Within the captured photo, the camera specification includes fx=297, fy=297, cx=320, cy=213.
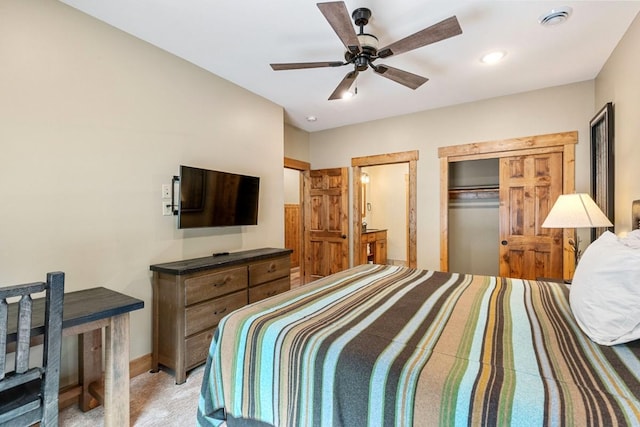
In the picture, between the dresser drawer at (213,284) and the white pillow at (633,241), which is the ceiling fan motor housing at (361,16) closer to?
the white pillow at (633,241)

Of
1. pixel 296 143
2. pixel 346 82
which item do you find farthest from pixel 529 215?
pixel 296 143

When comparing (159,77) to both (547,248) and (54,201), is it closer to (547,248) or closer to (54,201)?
(54,201)


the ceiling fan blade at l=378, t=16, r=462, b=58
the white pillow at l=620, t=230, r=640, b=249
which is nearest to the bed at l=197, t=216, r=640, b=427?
the white pillow at l=620, t=230, r=640, b=249

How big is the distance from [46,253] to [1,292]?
1.15 m

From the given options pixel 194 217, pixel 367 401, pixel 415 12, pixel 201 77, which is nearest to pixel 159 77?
pixel 201 77

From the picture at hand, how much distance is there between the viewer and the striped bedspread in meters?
0.83

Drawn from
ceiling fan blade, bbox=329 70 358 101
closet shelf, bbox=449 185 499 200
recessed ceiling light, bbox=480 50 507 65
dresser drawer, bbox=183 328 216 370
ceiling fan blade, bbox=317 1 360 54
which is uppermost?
recessed ceiling light, bbox=480 50 507 65

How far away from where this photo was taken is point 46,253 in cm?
194

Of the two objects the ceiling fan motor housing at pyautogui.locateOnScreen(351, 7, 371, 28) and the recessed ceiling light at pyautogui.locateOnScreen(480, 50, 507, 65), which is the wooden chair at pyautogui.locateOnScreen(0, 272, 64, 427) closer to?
the ceiling fan motor housing at pyautogui.locateOnScreen(351, 7, 371, 28)

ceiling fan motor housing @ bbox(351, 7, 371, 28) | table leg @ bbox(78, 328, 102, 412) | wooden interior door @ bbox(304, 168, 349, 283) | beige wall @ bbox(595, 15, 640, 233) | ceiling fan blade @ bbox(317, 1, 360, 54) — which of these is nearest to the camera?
ceiling fan blade @ bbox(317, 1, 360, 54)

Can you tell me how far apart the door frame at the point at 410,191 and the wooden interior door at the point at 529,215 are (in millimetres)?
1074

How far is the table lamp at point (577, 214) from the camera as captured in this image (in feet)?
7.66

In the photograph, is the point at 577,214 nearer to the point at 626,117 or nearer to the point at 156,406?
the point at 626,117

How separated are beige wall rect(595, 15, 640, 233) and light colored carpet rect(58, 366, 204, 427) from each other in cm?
348
